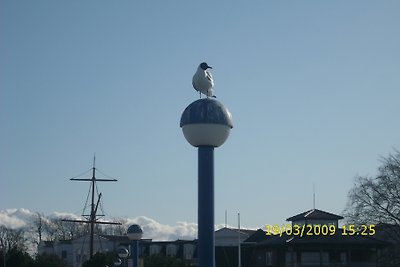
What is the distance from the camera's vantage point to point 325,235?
202ft

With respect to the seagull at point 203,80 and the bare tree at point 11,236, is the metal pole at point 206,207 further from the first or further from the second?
the bare tree at point 11,236

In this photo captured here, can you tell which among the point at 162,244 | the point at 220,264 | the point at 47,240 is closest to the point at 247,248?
the point at 220,264

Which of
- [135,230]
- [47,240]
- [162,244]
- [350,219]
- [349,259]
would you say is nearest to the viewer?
[135,230]

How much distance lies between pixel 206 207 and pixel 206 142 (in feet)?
5.78

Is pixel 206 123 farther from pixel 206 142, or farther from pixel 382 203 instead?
pixel 382 203

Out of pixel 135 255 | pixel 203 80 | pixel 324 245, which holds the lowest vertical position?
pixel 135 255

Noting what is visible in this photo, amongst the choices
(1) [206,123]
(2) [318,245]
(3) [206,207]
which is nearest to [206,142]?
(1) [206,123]

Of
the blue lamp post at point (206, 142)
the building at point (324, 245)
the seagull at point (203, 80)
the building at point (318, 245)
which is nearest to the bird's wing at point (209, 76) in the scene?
the seagull at point (203, 80)

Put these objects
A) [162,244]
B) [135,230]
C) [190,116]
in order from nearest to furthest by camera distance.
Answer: [190,116] < [135,230] < [162,244]

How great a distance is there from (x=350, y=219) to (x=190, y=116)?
157 feet

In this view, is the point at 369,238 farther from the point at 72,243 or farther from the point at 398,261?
the point at 72,243

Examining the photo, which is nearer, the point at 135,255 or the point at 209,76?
the point at 209,76

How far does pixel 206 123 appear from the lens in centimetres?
1984

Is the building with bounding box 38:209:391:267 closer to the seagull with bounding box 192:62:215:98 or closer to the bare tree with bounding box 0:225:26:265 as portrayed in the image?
the seagull with bounding box 192:62:215:98
